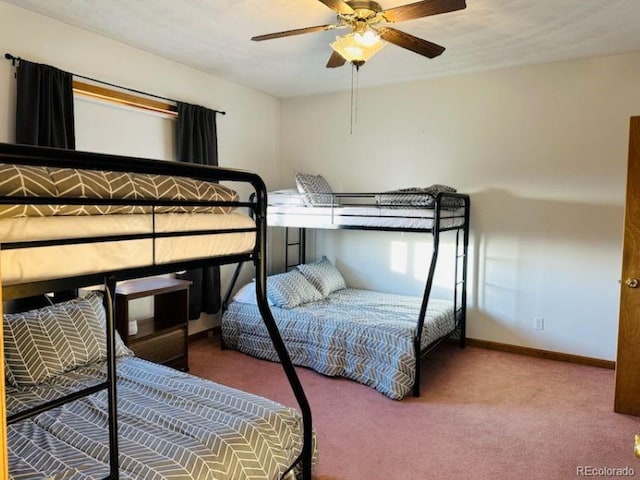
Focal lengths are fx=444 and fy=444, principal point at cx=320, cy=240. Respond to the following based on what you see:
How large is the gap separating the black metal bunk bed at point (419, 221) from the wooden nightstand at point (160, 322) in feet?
3.66

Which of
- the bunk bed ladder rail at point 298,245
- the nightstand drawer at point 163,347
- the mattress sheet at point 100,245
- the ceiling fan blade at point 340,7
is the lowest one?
the nightstand drawer at point 163,347

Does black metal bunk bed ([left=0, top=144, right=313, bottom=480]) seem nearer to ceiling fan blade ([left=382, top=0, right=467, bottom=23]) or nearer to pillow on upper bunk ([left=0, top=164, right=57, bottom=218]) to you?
pillow on upper bunk ([left=0, top=164, right=57, bottom=218])

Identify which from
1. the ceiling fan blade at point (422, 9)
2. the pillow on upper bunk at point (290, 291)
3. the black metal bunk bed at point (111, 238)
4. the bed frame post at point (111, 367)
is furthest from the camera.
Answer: the pillow on upper bunk at point (290, 291)

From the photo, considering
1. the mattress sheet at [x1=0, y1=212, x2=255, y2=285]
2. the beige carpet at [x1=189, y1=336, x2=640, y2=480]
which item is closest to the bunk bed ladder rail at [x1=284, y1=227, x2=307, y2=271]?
the beige carpet at [x1=189, y1=336, x2=640, y2=480]

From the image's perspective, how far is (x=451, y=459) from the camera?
2.35m

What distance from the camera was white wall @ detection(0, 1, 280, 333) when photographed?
2.85 m

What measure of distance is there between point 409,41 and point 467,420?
2.32 m

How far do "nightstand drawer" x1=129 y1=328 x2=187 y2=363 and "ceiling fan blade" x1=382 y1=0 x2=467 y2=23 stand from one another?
2680 mm

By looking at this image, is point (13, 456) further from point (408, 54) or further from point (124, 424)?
point (408, 54)

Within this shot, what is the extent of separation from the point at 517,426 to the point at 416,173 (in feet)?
8.11

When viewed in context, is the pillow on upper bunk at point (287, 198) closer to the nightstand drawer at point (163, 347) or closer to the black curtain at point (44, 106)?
the nightstand drawer at point (163, 347)

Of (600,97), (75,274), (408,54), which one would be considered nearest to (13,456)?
(75,274)

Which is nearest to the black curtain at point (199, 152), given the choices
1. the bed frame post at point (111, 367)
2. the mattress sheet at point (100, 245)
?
the mattress sheet at point (100, 245)

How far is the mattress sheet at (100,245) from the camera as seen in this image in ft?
3.56
